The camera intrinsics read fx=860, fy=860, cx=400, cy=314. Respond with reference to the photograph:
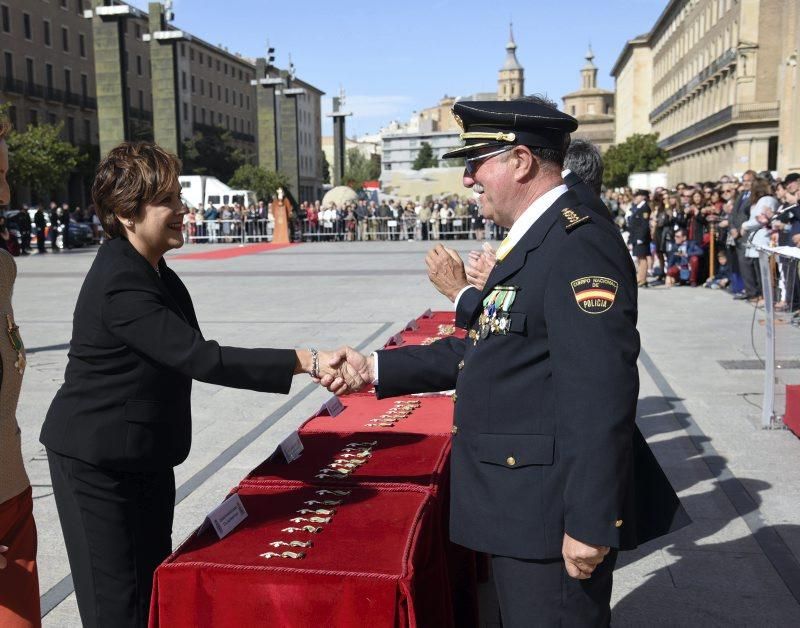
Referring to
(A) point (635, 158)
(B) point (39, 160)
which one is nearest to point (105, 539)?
(B) point (39, 160)

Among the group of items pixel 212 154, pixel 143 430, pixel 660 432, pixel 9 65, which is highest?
pixel 9 65

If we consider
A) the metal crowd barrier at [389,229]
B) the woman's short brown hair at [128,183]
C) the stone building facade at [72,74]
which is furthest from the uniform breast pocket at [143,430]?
the stone building facade at [72,74]

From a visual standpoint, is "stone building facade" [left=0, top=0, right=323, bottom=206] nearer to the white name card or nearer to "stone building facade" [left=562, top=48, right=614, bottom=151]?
the white name card

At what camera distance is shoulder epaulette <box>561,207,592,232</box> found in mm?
2285

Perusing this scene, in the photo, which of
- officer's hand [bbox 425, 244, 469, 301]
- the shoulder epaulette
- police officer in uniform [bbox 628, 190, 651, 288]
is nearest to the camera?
the shoulder epaulette

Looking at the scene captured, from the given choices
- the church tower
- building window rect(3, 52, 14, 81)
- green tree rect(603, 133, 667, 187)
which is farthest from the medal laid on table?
the church tower

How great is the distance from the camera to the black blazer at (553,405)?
2148mm

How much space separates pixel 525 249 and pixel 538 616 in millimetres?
995

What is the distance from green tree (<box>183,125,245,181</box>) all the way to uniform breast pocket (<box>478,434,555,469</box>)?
2979 inches

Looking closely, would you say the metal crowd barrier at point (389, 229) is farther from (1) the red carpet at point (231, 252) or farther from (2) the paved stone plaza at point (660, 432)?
(2) the paved stone plaza at point (660, 432)

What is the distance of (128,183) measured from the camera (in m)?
2.77

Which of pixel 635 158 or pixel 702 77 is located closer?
pixel 702 77

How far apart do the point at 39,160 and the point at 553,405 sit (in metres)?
51.1

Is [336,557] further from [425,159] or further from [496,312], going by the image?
[425,159]
